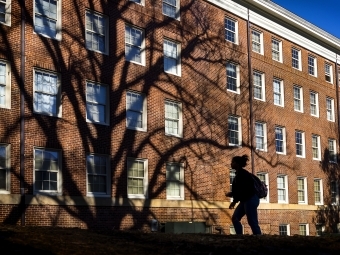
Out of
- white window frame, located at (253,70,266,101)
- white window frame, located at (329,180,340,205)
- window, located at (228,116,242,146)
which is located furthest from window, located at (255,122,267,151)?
white window frame, located at (329,180,340,205)

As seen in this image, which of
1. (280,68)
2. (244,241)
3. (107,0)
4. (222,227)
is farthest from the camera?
(280,68)

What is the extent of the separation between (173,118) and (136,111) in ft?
8.54

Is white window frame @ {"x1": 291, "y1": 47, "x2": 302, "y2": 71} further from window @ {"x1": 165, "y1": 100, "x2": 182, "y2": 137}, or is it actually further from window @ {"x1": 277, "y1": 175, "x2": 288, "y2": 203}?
window @ {"x1": 165, "y1": 100, "x2": 182, "y2": 137}

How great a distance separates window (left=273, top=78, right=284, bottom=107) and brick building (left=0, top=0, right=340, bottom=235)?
0.07m

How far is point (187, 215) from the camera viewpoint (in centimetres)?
2830

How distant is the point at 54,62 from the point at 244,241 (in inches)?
585

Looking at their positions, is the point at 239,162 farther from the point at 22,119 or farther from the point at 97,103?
the point at 97,103

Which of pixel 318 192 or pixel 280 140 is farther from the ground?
pixel 280 140

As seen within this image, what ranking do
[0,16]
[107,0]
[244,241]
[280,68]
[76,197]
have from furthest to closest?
[280,68] < [107,0] < [76,197] < [0,16] < [244,241]

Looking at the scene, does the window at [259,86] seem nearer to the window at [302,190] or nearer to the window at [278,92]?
the window at [278,92]

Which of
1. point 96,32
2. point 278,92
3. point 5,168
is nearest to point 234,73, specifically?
point 278,92

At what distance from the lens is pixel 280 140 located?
36.8 meters

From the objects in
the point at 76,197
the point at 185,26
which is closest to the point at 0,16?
the point at 76,197

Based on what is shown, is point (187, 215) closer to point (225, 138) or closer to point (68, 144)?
point (225, 138)
